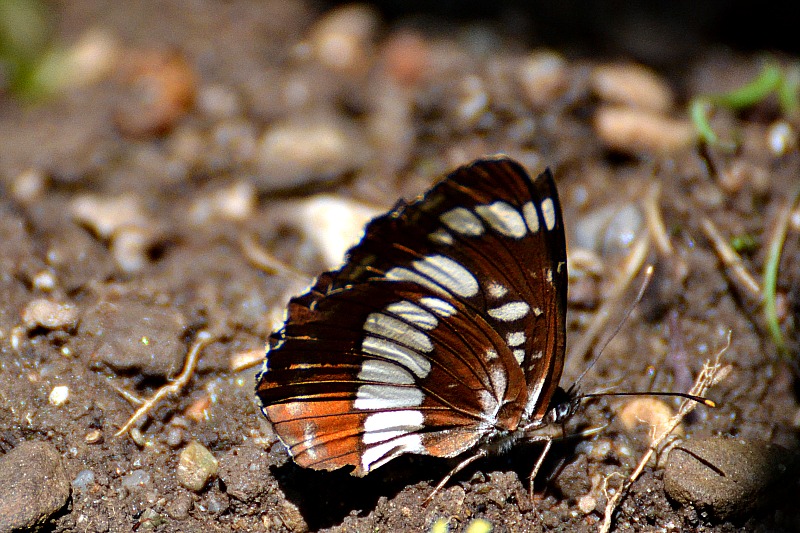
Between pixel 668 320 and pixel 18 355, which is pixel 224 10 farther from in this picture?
pixel 668 320

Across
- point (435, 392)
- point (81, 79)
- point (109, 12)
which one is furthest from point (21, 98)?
point (435, 392)

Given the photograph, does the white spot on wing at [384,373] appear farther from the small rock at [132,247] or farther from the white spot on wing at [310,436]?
the small rock at [132,247]

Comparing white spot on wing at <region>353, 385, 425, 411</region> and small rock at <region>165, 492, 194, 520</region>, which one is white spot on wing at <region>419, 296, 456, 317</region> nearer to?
white spot on wing at <region>353, 385, 425, 411</region>

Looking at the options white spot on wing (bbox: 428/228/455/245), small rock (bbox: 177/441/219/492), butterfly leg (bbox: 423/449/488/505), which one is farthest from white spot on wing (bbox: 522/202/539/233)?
small rock (bbox: 177/441/219/492)

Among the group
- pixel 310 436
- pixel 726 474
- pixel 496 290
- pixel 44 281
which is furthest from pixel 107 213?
pixel 726 474

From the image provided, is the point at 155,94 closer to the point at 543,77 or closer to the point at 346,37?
the point at 346,37

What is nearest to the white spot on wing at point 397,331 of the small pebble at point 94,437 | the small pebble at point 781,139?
the small pebble at point 94,437
